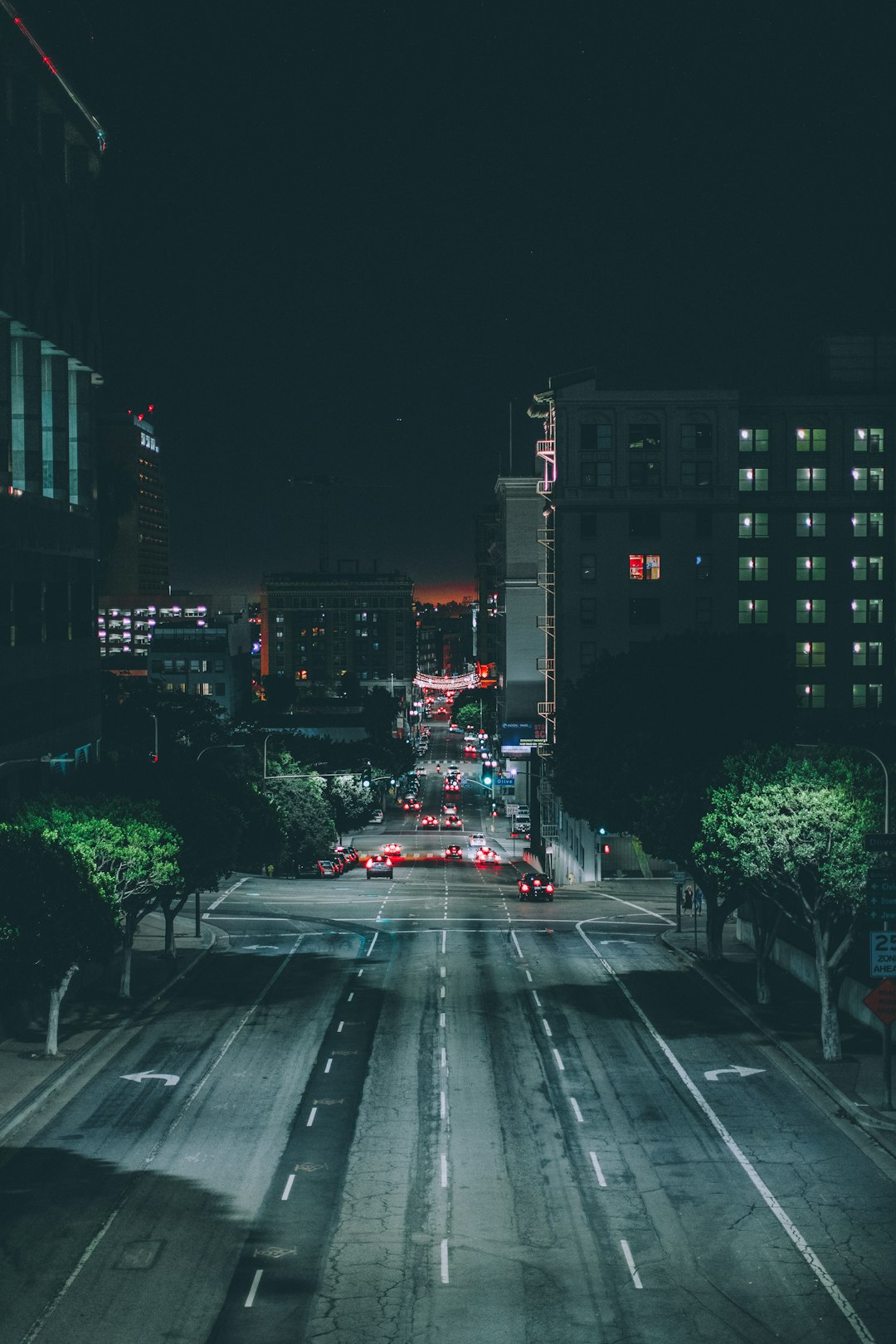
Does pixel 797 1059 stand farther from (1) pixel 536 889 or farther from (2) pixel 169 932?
(1) pixel 536 889

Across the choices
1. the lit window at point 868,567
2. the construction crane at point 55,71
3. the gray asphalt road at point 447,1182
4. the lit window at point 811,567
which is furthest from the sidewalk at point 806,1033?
the lit window at point 868,567

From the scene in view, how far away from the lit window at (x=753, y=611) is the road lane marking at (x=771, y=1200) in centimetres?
7898

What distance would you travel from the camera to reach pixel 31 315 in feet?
241

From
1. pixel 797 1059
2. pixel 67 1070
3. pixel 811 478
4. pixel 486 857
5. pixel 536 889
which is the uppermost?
pixel 811 478

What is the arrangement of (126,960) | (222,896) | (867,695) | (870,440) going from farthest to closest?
(870,440), (867,695), (222,896), (126,960)

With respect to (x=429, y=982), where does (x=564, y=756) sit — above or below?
above

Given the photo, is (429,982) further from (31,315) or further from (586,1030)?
(31,315)

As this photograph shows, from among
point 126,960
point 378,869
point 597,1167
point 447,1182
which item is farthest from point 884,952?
point 378,869

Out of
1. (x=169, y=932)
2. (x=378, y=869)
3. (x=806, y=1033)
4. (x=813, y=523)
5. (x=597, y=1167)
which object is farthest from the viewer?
(x=813, y=523)

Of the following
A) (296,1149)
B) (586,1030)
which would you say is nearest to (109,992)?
(586,1030)

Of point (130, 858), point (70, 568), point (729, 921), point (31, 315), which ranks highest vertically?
point (31, 315)

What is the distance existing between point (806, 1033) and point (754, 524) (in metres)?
84.7

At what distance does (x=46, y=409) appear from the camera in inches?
3155

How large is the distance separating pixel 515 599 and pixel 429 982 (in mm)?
130416
